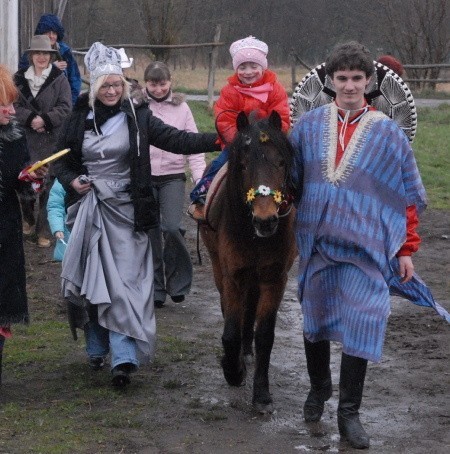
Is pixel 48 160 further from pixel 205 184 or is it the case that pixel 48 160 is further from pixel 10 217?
pixel 205 184

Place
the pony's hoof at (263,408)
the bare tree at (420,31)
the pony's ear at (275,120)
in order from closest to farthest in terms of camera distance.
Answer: the pony's ear at (275,120), the pony's hoof at (263,408), the bare tree at (420,31)

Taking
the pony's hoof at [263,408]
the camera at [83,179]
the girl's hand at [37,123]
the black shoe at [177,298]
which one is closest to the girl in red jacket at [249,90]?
the camera at [83,179]

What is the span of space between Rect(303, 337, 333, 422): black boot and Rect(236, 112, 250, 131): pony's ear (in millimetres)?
1185

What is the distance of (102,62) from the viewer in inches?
236

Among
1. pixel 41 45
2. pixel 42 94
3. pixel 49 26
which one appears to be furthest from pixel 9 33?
pixel 42 94

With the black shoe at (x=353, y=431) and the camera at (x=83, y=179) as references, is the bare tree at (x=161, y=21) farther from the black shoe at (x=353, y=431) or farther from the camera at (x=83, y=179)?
the black shoe at (x=353, y=431)

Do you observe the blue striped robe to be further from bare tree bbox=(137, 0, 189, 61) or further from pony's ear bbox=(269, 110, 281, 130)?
bare tree bbox=(137, 0, 189, 61)

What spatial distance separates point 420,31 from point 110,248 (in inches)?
1138

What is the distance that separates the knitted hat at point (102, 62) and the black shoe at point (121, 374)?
161cm

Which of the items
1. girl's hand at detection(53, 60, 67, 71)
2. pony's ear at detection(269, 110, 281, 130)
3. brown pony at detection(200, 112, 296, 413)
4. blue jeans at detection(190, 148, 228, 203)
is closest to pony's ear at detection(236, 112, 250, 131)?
brown pony at detection(200, 112, 296, 413)

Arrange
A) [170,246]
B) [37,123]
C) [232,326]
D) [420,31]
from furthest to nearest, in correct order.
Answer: [420,31] → [37,123] → [170,246] → [232,326]

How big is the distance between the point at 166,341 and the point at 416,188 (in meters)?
2.69

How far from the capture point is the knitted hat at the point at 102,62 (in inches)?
235

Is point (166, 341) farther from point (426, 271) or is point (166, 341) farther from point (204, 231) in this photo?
point (426, 271)
